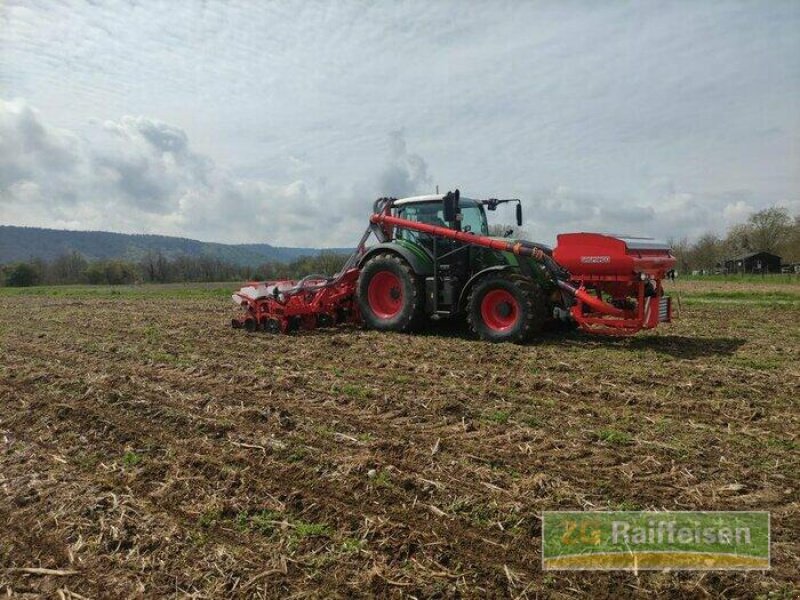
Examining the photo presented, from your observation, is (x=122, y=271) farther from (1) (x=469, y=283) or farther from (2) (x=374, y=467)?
(2) (x=374, y=467)

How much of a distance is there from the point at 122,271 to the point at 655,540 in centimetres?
7125

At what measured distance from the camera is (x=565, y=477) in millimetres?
3805

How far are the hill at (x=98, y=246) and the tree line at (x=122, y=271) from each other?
2624 inches

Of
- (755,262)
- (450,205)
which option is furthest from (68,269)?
(755,262)

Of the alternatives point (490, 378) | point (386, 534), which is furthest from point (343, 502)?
point (490, 378)

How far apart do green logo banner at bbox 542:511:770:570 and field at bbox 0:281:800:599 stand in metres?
0.09

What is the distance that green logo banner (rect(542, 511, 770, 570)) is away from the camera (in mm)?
2889

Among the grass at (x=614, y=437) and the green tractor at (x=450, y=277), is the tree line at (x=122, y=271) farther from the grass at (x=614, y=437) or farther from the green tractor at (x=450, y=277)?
the grass at (x=614, y=437)

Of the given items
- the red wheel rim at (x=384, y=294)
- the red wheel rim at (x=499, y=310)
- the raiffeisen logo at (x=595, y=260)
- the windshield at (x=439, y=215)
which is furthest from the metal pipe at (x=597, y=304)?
the red wheel rim at (x=384, y=294)

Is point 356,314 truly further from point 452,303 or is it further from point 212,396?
point 212,396

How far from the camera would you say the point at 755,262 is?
62.1 meters

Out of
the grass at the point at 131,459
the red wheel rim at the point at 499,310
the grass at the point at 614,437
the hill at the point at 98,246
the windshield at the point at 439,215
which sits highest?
the hill at the point at 98,246

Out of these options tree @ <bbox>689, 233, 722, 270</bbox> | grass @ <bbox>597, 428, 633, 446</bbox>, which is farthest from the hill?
grass @ <bbox>597, 428, 633, 446</bbox>

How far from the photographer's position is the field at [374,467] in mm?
2910
